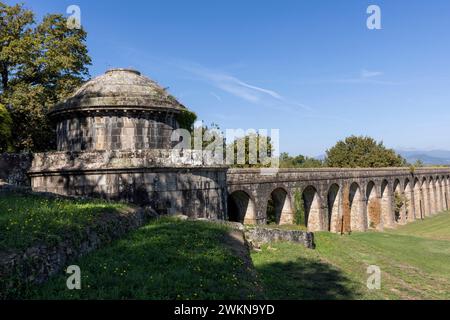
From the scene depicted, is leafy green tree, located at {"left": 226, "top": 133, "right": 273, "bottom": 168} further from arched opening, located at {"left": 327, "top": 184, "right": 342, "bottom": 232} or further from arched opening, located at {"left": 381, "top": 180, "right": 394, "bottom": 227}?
arched opening, located at {"left": 381, "top": 180, "right": 394, "bottom": 227}

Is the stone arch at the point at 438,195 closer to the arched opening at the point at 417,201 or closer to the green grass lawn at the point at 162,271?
the arched opening at the point at 417,201

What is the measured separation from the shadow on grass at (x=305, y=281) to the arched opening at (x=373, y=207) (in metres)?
33.6

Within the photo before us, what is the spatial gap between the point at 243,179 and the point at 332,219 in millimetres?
17396

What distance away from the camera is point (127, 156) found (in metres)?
12.6

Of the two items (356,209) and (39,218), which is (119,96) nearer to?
(39,218)

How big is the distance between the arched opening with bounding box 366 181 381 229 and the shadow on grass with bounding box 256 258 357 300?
110ft

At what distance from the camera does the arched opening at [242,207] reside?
2525 cm

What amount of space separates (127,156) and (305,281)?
23.0ft

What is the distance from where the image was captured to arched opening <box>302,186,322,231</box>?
32441 millimetres

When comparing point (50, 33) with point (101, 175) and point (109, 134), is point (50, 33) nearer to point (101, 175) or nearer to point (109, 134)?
point (109, 134)

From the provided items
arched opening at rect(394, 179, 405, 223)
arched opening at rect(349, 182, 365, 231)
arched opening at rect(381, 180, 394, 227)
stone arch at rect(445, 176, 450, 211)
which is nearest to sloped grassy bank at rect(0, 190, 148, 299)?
arched opening at rect(349, 182, 365, 231)

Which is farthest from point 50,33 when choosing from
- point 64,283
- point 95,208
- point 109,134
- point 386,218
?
point 386,218

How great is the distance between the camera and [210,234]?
9.50 metres

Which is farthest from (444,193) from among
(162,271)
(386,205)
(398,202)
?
(162,271)
